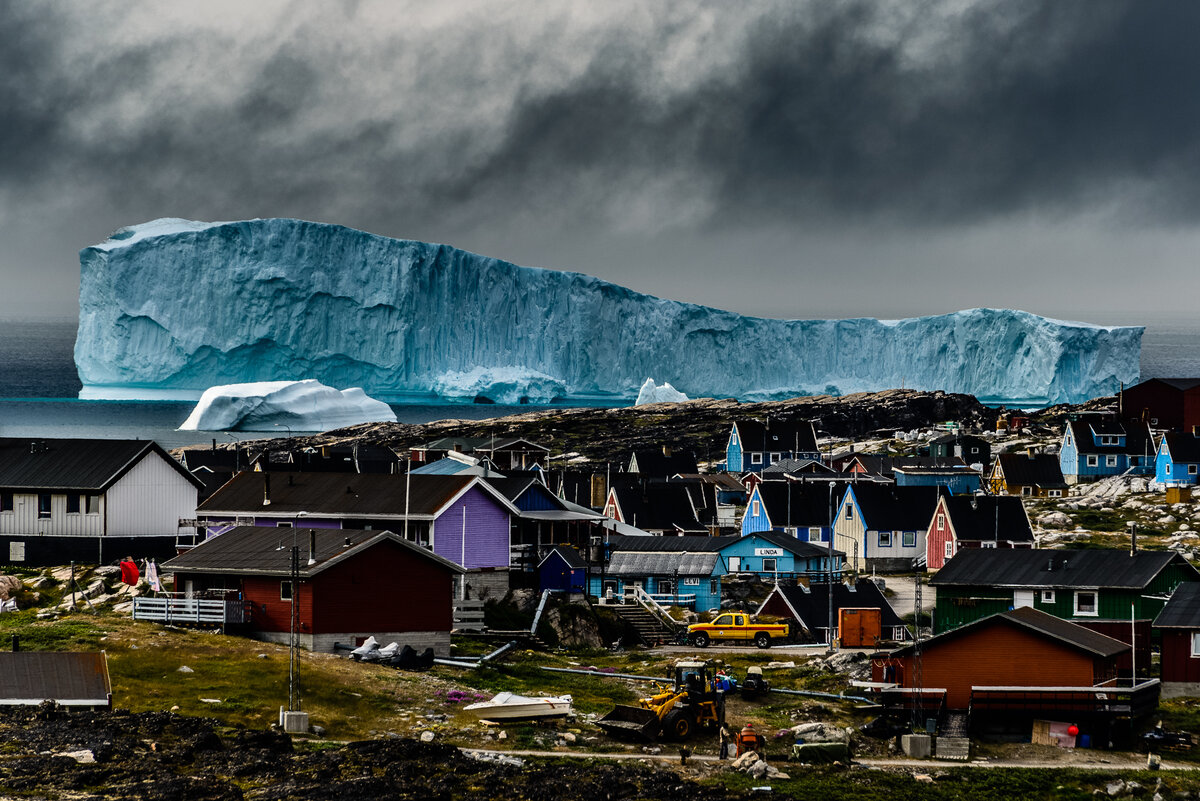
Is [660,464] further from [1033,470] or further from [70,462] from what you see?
[70,462]

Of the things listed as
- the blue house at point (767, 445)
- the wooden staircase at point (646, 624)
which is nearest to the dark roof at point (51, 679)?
the wooden staircase at point (646, 624)

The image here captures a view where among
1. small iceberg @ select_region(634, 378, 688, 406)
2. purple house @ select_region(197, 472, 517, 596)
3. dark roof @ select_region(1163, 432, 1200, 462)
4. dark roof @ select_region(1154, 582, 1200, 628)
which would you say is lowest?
dark roof @ select_region(1154, 582, 1200, 628)

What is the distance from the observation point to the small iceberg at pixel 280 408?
4355 inches

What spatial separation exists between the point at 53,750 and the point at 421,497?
641 inches

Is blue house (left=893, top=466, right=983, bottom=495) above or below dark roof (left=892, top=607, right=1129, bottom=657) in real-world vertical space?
above

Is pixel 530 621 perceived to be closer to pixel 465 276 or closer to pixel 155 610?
pixel 155 610

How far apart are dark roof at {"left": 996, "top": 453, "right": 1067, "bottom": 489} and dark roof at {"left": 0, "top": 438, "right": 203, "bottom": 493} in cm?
4460

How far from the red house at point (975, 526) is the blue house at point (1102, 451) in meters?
24.1

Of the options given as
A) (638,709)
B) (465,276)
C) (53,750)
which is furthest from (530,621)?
(465,276)

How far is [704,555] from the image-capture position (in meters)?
43.0

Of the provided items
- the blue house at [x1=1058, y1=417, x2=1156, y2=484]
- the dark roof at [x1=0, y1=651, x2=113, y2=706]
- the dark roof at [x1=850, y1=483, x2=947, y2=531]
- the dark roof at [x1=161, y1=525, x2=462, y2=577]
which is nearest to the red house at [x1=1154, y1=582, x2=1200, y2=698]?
the dark roof at [x1=161, y1=525, x2=462, y2=577]

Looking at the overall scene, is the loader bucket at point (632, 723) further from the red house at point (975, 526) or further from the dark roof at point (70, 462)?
the red house at point (975, 526)

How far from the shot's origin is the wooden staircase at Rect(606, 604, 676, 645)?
35688 mm

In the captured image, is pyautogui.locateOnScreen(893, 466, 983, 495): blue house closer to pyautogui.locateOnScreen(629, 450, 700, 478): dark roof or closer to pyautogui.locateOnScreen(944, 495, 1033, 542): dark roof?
pyautogui.locateOnScreen(629, 450, 700, 478): dark roof
